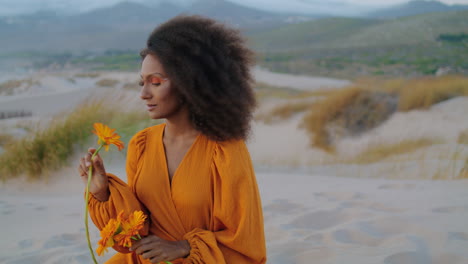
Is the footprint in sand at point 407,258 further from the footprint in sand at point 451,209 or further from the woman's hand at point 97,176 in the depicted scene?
the woman's hand at point 97,176

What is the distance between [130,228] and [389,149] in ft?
27.9

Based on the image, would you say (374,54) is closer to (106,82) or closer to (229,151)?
(106,82)

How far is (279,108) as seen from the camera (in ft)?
43.9

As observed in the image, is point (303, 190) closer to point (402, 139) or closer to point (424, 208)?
point (424, 208)

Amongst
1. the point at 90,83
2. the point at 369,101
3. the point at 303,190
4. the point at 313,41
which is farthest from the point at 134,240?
the point at 313,41

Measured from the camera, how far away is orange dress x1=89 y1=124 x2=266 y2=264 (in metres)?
1.87

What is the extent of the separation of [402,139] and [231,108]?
8.92m

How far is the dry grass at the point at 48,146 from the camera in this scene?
21.1 ft

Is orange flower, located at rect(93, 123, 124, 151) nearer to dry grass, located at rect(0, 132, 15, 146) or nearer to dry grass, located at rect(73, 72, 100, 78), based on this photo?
dry grass, located at rect(0, 132, 15, 146)

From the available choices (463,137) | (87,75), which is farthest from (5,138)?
(87,75)

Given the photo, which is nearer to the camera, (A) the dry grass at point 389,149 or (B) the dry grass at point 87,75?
(A) the dry grass at point 389,149

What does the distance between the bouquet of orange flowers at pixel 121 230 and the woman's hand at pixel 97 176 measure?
177 mm

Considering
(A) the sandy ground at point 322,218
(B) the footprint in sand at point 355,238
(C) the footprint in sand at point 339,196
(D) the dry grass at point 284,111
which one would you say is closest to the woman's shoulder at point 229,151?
(A) the sandy ground at point 322,218

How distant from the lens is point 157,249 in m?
1.79
